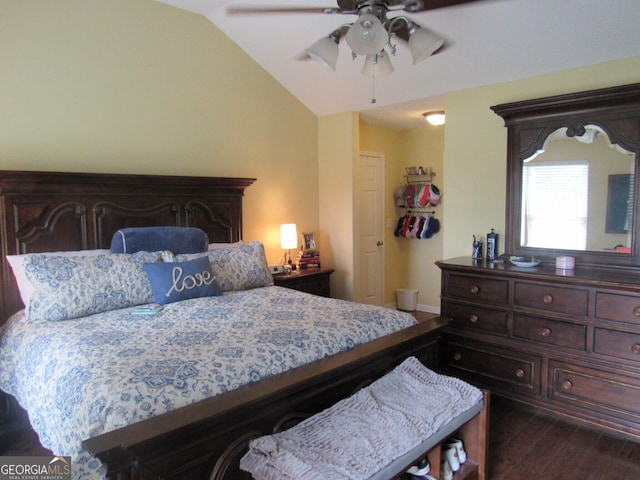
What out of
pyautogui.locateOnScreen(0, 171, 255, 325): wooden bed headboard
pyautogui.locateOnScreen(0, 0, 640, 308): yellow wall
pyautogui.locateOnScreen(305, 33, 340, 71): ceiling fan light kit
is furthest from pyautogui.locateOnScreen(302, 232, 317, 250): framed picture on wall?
pyautogui.locateOnScreen(305, 33, 340, 71): ceiling fan light kit

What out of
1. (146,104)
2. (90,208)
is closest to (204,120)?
(146,104)

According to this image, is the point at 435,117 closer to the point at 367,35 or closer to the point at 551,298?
the point at 551,298

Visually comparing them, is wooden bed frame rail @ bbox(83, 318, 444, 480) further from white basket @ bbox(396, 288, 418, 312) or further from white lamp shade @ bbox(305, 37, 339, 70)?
white basket @ bbox(396, 288, 418, 312)

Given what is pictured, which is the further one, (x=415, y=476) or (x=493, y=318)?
(x=493, y=318)

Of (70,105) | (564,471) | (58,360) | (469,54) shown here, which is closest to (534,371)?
(564,471)

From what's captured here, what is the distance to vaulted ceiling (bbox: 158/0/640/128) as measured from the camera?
2893 millimetres

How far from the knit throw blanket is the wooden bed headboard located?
233 cm

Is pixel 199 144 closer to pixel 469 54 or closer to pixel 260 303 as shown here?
pixel 260 303

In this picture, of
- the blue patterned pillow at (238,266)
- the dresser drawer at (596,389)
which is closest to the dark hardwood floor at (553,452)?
the dresser drawer at (596,389)

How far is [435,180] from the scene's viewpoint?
18.2 ft

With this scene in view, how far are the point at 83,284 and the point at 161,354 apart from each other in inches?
41.3

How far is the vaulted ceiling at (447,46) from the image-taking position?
2.89 metres

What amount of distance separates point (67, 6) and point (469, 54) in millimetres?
2991

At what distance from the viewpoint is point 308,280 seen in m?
4.45
